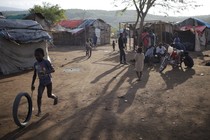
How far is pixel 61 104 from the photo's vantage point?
301 inches

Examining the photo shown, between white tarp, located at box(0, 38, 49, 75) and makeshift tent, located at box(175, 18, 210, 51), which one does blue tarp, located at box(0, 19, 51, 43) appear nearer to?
white tarp, located at box(0, 38, 49, 75)

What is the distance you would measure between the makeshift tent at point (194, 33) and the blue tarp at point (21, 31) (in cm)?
1343

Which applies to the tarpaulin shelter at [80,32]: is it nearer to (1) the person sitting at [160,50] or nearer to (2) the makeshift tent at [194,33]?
(2) the makeshift tent at [194,33]

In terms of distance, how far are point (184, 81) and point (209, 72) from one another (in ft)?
7.90

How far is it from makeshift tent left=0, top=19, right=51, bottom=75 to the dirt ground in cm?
151

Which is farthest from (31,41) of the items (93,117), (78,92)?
(93,117)

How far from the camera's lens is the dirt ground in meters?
5.49

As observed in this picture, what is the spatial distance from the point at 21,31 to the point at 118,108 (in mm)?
8809

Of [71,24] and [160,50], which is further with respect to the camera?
[71,24]

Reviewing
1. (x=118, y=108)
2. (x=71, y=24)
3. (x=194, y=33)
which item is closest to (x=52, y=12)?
(x=71, y=24)

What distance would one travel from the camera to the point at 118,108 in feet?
23.6

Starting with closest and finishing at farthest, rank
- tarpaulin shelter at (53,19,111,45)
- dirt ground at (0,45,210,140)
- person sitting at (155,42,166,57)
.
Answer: dirt ground at (0,45,210,140)
person sitting at (155,42,166,57)
tarpaulin shelter at (53,19,111,45)

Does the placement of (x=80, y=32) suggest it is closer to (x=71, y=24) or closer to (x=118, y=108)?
(x=71, y=24)

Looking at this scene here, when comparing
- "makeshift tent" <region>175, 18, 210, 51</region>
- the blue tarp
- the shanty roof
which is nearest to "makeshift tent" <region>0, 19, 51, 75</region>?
the blue tarp
